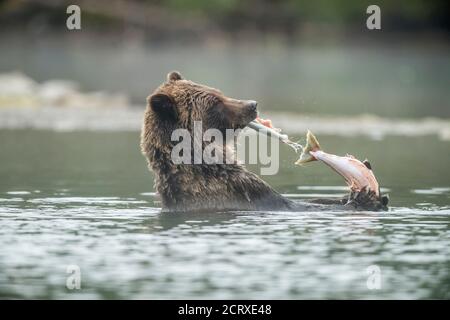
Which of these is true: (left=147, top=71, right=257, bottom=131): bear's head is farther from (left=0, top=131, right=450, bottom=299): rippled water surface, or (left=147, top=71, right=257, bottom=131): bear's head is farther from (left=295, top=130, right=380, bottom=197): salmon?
(left=0, top=131, right=450, bottom=299): rippled water surface

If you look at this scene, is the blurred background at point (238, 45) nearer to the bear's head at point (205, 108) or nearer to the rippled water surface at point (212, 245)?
the rippled water surface at point (212, 245)

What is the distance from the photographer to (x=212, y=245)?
11.7 m

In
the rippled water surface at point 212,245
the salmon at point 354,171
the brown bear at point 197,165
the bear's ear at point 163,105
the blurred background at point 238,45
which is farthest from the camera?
the blurred background at point 238,45

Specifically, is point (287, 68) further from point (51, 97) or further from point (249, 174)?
point (249, 174)

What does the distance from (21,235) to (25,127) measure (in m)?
13.9

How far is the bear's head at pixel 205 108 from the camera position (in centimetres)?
1337

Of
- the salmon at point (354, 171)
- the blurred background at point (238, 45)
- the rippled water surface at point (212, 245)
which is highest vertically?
the blurred background at point (238, 45)

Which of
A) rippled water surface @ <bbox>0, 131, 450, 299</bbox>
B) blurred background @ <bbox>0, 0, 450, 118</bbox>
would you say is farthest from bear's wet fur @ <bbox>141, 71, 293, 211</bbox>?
blurred background @ <bbox>0, 0, 450, 118</bbox>

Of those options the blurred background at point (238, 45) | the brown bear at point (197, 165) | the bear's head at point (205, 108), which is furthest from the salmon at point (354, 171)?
the blurred background at point (238, 45)

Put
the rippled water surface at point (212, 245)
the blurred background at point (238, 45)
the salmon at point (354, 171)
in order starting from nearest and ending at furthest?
1. the rippled water surface at point (212, 245)
2. the salmon at point (354, 171)
3. the blurred background at point (238, 45)

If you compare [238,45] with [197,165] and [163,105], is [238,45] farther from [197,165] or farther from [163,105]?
[163,105]

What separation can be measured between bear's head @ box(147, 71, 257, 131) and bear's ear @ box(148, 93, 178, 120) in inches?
2.7

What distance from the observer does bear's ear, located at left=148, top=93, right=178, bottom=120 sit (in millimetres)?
13031
